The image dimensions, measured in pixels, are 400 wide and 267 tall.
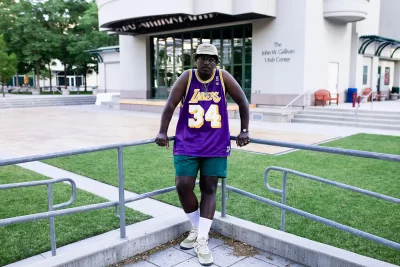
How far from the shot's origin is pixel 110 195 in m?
6.40

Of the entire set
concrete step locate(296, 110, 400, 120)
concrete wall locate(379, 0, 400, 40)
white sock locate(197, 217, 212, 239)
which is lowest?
white sock locate(197, 217, 212, 239)

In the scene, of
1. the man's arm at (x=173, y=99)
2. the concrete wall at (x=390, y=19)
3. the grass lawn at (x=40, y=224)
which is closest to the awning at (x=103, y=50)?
the concrete wall at (x=390, y=19)

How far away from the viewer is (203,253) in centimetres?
363

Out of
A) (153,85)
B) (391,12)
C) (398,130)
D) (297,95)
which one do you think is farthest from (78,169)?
(391,12)

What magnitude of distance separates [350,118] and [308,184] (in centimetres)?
1076

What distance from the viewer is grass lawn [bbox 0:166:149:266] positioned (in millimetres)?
4242

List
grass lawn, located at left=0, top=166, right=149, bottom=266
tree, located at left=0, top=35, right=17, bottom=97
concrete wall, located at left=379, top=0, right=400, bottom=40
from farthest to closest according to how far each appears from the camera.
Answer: tree, located at left=0, top=35, right=17, bottom=97, concrete wall, located at left=379, top=0, right=400, bottom=40, grass lawn, located at left=0, top=166, right=149, bottom=266

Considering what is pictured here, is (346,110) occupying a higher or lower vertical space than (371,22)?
lower

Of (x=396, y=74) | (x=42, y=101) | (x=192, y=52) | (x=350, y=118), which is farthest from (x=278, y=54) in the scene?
(x=42, y=101)

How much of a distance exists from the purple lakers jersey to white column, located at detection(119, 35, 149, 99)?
24667mm

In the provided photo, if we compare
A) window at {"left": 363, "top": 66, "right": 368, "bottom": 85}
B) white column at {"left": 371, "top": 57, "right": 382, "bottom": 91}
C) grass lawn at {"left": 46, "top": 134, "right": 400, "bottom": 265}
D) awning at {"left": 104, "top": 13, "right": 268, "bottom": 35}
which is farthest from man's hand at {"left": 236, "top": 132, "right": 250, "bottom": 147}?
white column at {"left": 371, "top": 57, "right": 382, "bottom": 91}

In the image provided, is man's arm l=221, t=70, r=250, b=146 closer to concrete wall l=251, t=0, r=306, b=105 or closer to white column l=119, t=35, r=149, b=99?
concrete wall l=251, t=0, r=306, b=105

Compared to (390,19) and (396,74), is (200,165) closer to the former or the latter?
(390,19)

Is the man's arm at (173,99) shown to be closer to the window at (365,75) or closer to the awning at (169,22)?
the awning at (169,22)
